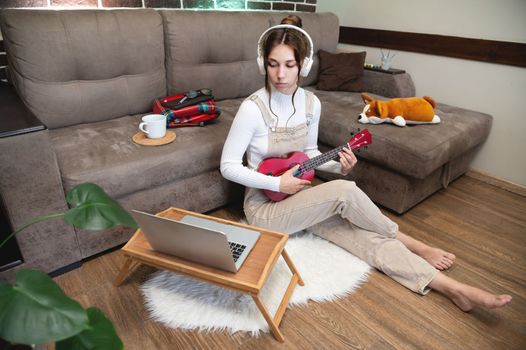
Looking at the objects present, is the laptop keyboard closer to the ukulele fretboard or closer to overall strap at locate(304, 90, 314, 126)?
the ukulele fretboard

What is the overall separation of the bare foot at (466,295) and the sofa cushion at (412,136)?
55 centimetres

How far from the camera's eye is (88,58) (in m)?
1.65

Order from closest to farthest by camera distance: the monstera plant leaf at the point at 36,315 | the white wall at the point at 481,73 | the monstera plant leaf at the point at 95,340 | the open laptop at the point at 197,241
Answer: the monstera plant leaf at the point at 36,315 < the monstera plant leaf at the point at 95,340 < the open laptop at the point at 197,241 < the white wall at the point at 481,73

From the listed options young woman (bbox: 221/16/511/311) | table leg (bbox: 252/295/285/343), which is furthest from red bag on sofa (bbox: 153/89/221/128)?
table leg (bbox: 252/295/285/343)

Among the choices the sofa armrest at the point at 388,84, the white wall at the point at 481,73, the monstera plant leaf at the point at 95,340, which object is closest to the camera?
the monstera plant leaf at the point at 95,340

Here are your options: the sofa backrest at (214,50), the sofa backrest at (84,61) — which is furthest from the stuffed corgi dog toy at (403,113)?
the sofa backrest at (84,61)

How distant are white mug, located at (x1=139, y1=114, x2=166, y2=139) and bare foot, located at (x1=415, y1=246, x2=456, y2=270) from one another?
129cm

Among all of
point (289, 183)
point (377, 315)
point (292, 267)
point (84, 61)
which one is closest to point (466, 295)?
point (377, 315)

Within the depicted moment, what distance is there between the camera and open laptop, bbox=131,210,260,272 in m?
0.96

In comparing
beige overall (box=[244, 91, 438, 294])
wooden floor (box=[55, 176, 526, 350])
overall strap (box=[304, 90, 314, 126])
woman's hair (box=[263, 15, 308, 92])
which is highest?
woman's hair (box=[263, 15, 308, 92])

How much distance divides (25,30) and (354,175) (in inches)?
69.6

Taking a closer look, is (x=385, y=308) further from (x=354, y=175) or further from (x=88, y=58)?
(x=88, y=58)

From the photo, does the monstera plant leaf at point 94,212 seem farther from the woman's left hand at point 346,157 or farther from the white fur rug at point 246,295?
the woman's left hand at point 346,157

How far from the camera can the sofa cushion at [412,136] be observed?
1.65m
